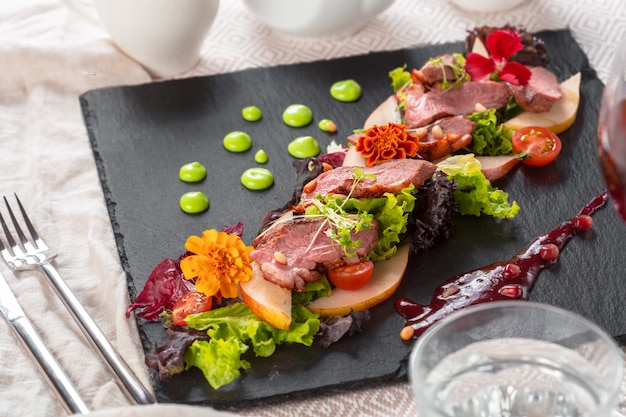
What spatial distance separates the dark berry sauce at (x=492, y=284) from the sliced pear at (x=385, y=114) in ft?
3.08

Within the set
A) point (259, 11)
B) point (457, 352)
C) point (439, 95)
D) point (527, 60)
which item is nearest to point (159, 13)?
point (259, 11)

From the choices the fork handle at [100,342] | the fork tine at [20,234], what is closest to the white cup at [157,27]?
A: the fork tine at [20,234]

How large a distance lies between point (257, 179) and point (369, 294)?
3.01 feet

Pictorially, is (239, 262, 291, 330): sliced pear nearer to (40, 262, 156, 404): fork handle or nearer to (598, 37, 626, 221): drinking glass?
(40, 262, 156, 404): fork handle

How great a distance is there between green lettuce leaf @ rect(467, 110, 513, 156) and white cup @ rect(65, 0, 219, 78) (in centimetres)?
153

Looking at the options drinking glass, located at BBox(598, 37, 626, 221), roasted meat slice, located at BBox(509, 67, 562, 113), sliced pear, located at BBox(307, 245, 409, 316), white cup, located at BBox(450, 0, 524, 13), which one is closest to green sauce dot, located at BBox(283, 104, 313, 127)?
roasted meat slice, located at BBox(509, 67, 562, 113)

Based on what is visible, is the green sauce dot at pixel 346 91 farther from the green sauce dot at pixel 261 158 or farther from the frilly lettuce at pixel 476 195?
the frilly lettuce at pixel 476 195

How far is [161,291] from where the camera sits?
3.78m

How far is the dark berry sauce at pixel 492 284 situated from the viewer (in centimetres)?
371

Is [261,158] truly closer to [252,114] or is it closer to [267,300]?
[252,114]

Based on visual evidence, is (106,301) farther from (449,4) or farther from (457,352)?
(449,4)

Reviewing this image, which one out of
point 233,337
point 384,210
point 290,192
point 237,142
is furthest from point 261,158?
point 233,337

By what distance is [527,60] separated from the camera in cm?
486

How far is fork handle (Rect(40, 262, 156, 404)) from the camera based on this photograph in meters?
3.52
